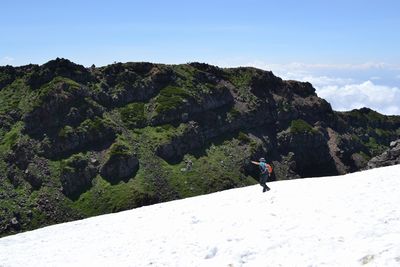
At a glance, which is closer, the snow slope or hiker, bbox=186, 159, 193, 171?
the snow slope

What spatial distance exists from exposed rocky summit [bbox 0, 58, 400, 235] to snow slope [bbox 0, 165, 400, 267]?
97.5 metres

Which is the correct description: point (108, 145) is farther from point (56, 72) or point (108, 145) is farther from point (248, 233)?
point (248, 233)

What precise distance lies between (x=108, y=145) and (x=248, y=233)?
142 metres

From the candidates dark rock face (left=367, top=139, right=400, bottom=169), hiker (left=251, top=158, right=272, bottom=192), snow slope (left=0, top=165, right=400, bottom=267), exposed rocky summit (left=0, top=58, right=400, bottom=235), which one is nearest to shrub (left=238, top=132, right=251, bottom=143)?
exposed rocky summit (left=0, top=58, right=400, bottom=235)

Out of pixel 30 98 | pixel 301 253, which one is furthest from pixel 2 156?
pixel 301 253

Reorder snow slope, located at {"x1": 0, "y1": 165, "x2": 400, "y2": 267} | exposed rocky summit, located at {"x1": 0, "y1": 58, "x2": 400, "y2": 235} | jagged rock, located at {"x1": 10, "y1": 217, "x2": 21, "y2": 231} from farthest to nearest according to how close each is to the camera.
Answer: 1. exposed rocky summit, located at {"x1": 0, "y1": 58, "x2": 400, "y2": 235}
2. jagged rock, located at {"x1": 10, "y1": 217, "x2": 21, "y2": 231}
3. snow slope, located at {"x1": 0, "y1": 165, "x2": 400, "y2": 267}

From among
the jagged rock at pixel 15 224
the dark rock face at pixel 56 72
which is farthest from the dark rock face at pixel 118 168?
the dark rock face at pixel 56 72

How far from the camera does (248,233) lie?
28297mm

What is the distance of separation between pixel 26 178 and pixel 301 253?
137 meters

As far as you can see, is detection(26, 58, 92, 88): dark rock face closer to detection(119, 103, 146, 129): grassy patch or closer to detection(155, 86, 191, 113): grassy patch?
detection(119, 103, 146, 129): grassy patch

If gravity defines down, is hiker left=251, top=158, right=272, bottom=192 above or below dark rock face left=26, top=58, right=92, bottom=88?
below

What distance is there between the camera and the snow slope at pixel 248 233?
75.7 feet

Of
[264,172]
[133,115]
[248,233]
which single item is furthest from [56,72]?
[248,233]

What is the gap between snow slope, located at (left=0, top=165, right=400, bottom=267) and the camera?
23.1m
